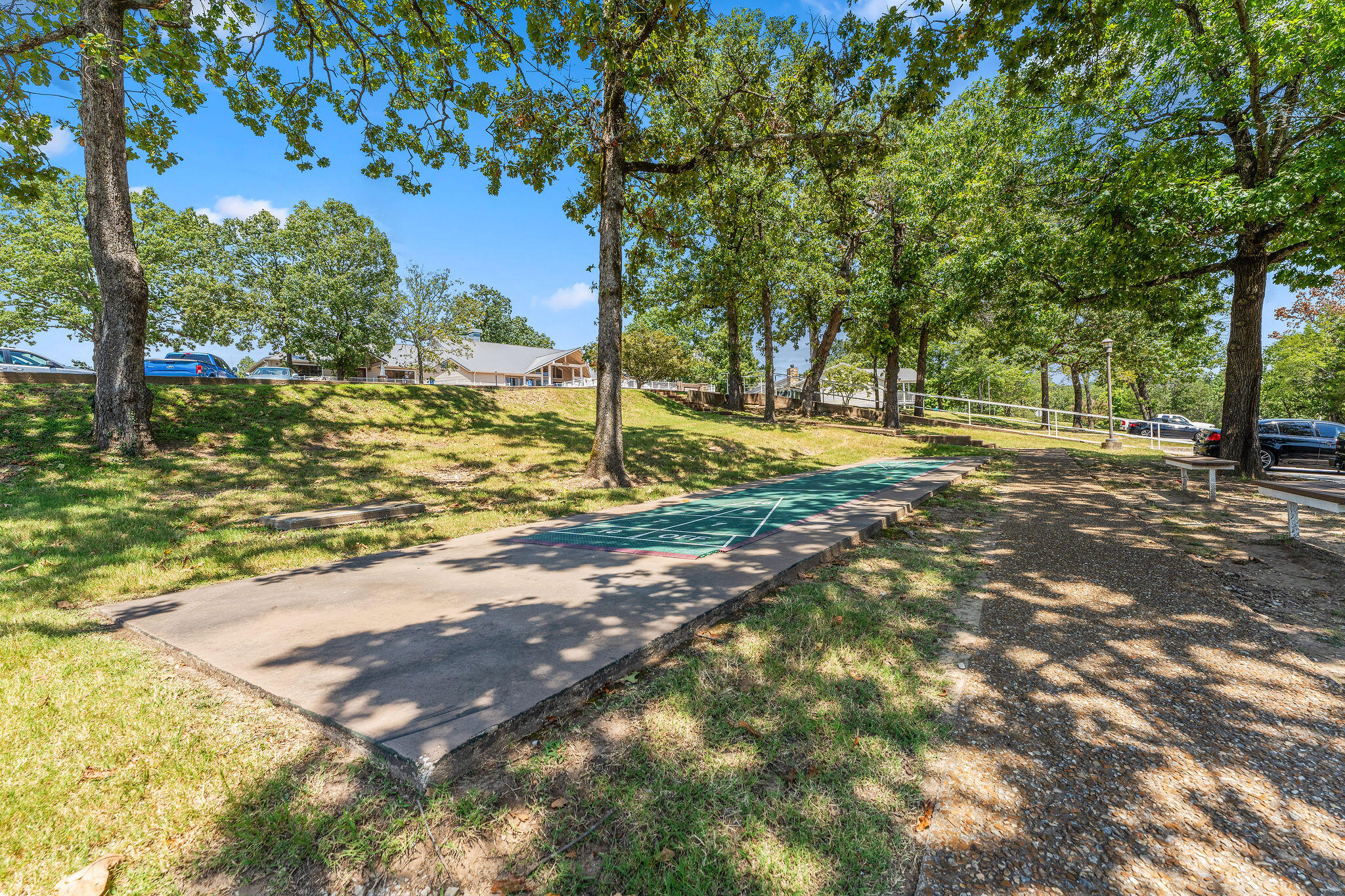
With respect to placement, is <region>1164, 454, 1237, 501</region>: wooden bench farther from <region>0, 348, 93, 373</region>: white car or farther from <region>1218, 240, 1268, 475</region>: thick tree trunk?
<region>0, 348, 93, 373</region>: white car

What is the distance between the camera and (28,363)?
54.3ft

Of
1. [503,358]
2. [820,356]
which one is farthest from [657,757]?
[503,358]

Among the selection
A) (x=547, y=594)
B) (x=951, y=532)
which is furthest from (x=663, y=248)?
(x=547, y=594)

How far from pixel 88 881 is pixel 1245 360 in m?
17.9

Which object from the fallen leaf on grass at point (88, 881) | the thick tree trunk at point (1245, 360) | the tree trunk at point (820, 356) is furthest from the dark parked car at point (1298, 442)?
the fallen leaf on grass at point (88, 881)

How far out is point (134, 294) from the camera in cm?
874

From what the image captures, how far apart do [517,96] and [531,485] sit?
7.48m

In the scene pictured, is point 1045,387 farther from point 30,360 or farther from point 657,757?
point 30,360

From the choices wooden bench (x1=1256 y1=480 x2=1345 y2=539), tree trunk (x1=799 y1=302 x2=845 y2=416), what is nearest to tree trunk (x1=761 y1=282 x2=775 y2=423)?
tree trunk (x1=799 y1=302 x2=845 y2=416)

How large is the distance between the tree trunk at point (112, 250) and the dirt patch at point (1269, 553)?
1470 cm

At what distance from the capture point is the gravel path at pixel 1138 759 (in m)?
1.82

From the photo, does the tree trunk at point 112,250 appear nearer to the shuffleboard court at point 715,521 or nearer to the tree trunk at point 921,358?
the shuffleboard court at point 715,521

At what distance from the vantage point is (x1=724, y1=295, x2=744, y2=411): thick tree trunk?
1060 inches

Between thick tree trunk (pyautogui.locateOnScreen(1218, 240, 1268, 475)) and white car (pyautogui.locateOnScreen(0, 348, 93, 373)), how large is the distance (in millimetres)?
30878
